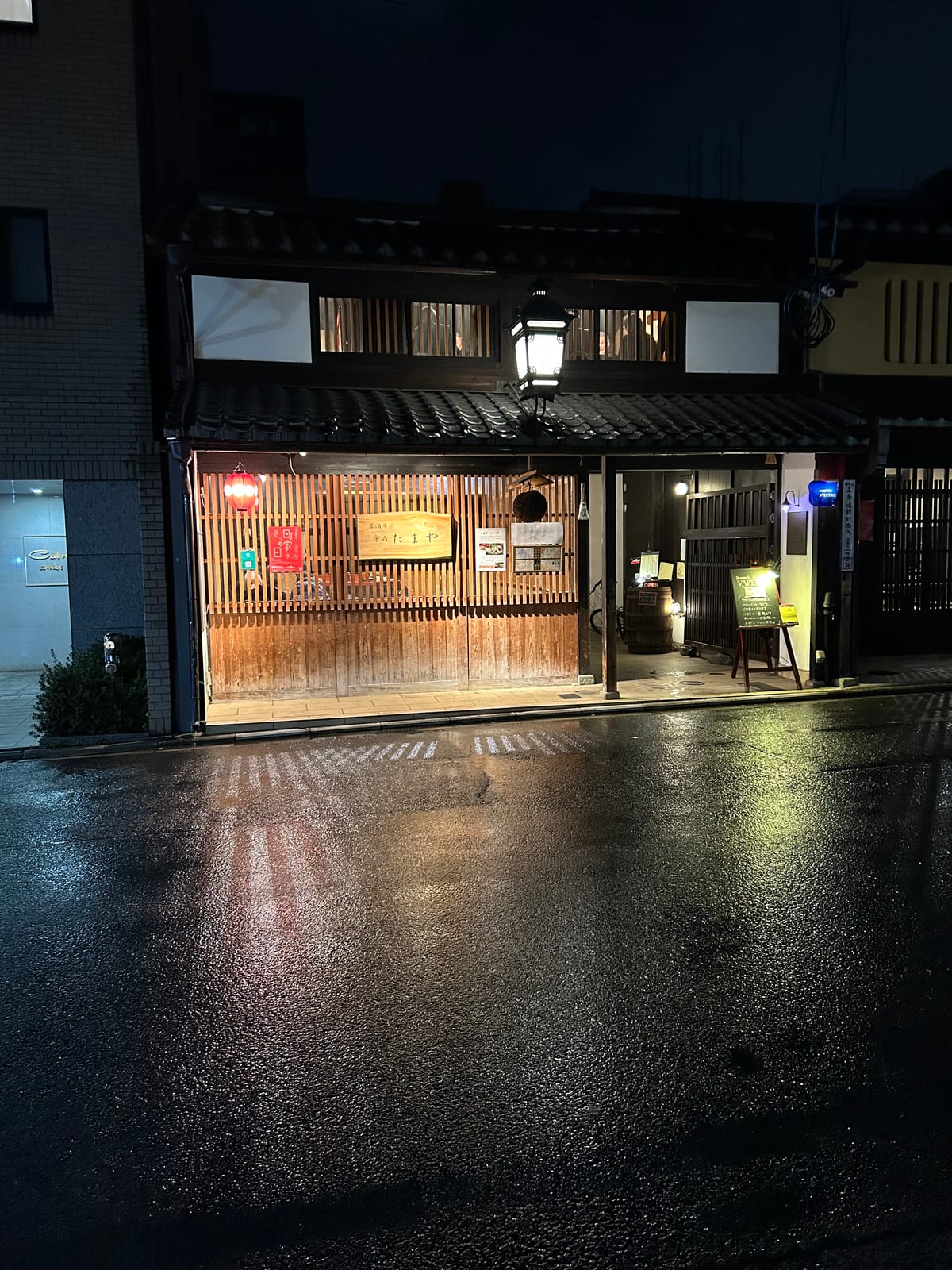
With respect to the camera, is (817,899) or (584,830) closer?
(817,899)

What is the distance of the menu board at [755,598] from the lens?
1283cm

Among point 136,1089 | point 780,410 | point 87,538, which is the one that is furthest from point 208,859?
point 780,410

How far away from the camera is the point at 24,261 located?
11062 millimetres

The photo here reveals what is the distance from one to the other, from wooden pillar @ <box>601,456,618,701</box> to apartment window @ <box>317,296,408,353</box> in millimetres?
3568

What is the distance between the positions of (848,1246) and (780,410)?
11759mm

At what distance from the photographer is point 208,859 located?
644cm

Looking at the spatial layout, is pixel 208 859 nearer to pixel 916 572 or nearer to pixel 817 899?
pixel 817 899

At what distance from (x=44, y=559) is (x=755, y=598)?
12.4 metres

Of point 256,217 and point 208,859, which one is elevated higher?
point 256,217

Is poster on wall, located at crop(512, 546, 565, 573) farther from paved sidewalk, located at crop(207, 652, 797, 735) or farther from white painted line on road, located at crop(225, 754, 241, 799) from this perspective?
white painted line on road, located at crop(225, 754, 241, 799)

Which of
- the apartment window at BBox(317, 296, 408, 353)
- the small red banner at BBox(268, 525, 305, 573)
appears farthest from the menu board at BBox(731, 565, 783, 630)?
the small red banner at BBox(268, 525, 305, 573)

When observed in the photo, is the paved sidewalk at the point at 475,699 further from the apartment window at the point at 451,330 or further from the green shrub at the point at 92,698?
the apartment window at the point at 451,330

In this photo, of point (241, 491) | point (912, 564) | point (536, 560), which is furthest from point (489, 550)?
point (912, 564)

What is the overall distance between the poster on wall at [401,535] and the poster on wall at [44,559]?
6.71m
